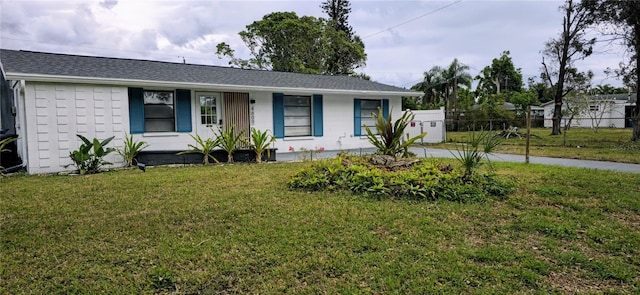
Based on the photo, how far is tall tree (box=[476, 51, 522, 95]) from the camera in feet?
132

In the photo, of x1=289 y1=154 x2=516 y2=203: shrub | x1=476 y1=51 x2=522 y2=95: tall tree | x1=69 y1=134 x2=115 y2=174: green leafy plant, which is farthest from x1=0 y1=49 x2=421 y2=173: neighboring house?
x1=476 y1=51 x2=522 y2=95: tall tree

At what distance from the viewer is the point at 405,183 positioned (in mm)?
5285

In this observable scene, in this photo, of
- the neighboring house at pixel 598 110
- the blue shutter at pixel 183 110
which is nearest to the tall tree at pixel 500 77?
the neighboring house at pixel 598 110

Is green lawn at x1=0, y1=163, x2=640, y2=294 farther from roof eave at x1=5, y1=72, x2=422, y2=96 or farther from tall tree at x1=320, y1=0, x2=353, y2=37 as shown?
tall tree at x1=320, y1=0, x2=353, y2=37

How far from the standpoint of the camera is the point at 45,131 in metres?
8.03

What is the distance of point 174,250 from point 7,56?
8.88 metres

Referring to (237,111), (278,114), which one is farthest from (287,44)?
(237,111)

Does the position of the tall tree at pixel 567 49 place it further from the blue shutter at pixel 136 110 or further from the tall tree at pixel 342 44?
the blue shutter at pixel 136 110

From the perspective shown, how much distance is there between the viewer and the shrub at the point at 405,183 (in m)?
5.10

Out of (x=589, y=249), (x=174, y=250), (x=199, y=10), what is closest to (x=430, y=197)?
(x=589, y=249)

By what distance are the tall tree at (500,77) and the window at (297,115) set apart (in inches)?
1305

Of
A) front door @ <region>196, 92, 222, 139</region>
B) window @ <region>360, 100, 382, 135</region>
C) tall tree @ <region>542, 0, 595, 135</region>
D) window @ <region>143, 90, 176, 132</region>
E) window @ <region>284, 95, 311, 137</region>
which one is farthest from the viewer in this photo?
tall tree @ <region>542, 0, 595, 135</region>

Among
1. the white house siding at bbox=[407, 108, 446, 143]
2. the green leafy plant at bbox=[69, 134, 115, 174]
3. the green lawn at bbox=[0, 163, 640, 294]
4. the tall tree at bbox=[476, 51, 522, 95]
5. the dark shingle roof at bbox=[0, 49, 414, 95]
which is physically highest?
the tall tree at bbox=[476, 51, 522, 95]

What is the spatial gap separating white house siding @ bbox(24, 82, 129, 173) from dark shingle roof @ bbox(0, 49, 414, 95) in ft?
1.26
